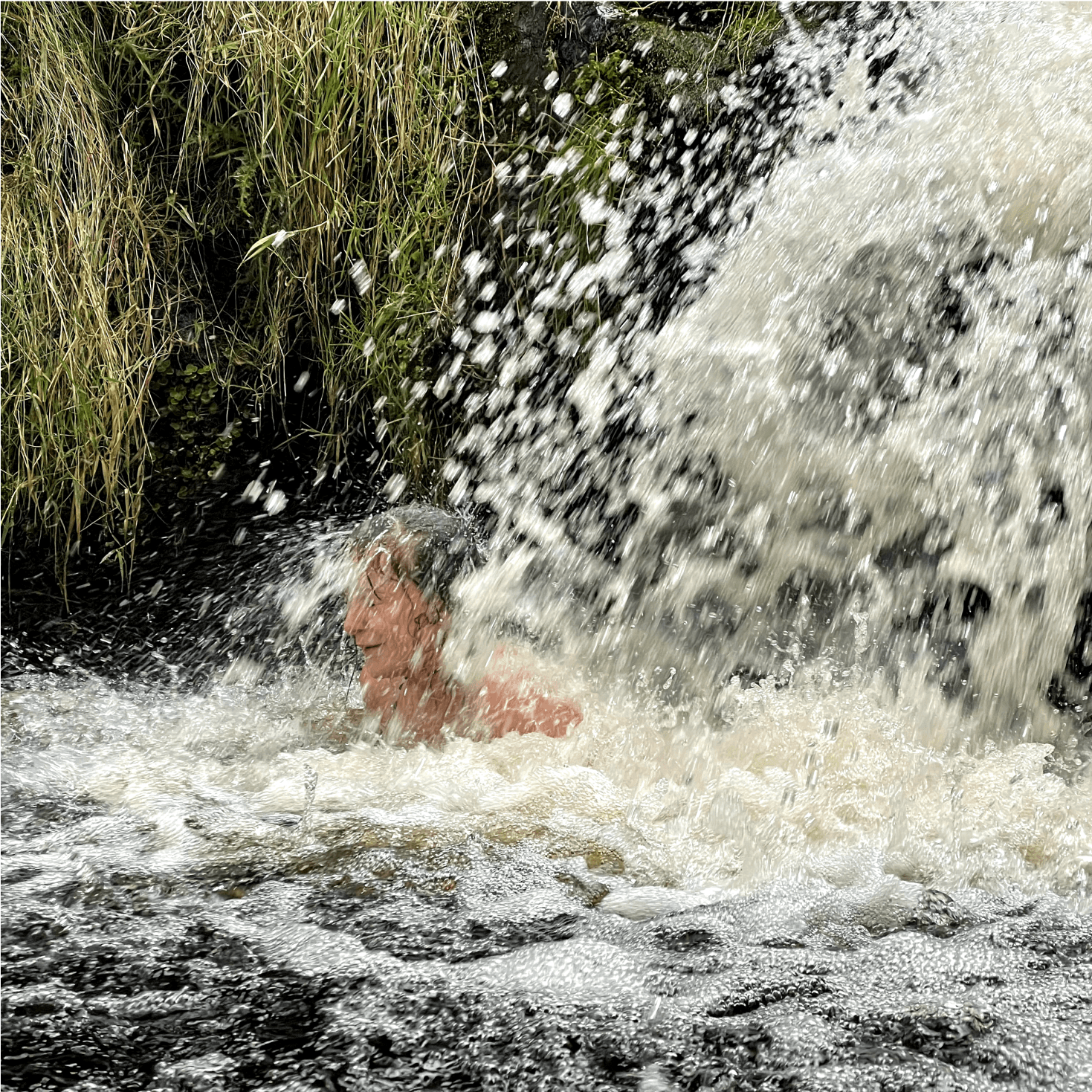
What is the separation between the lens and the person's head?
6.70 ft

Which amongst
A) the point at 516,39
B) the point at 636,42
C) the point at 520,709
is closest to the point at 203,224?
the point at 516,39

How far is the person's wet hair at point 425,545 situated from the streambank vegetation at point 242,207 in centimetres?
75

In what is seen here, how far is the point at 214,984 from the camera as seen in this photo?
111 cm

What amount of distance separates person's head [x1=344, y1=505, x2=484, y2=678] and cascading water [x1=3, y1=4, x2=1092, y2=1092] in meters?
0.08

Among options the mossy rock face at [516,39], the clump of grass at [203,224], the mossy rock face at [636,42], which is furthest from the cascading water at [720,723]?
the mossy rock face at [516,39]

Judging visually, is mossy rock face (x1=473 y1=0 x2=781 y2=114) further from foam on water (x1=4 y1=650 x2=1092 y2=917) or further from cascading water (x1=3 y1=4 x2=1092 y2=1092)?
foam on water (x1=4 y1=650 x2=1092 y2=917)

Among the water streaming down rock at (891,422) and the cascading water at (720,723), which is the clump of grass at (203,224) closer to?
the cascading water at (720,723)

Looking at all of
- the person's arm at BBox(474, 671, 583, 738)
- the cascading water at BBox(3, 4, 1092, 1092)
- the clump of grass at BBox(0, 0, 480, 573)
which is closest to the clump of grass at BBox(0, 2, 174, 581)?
the clump of grass at BBox(0, 0, 480, 573)

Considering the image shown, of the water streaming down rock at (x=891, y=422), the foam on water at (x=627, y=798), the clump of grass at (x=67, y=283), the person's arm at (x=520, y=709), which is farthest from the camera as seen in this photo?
the clump of grass at (x=67, y=283)

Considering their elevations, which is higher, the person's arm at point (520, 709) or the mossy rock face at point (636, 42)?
the mossy rock face at point (636, 42)

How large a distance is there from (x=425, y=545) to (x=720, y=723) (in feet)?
2.23

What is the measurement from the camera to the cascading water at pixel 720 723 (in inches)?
42.0

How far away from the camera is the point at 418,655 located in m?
2.05

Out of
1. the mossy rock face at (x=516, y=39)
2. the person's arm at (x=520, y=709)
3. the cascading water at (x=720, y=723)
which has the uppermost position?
the mossy rock face at (x=516, y=39)
